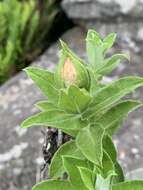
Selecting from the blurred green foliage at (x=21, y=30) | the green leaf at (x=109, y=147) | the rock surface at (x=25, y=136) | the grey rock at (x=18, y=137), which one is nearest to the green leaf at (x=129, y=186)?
the green leaf at (x=109, y=147)

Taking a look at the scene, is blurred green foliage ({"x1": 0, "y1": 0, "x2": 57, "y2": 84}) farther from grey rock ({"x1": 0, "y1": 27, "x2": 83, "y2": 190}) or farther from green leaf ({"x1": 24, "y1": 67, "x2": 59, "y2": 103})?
green leaf ({"x1": 24, "y1": 67, "x2": 59, "y2": 103})

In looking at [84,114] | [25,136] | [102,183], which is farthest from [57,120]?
[25,136]

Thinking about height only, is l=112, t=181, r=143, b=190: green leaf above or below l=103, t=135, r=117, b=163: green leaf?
below

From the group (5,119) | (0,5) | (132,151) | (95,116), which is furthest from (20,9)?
(95,116)

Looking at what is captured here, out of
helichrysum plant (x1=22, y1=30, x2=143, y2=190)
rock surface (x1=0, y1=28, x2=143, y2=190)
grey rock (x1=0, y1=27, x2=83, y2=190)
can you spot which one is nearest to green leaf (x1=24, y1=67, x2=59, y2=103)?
helichrysum plant (x1=22, y1=30, x2=143, y2=190)

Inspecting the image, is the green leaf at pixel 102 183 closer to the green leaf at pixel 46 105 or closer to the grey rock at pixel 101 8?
the green leaf at pixel 46 105

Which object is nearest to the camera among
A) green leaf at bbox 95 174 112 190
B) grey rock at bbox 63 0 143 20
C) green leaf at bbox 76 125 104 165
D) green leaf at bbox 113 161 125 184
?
green leaf at bbox 95 174 112 190
